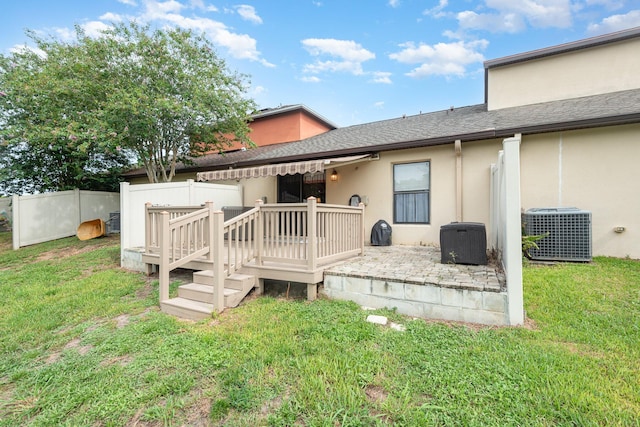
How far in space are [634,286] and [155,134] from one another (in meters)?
13.0

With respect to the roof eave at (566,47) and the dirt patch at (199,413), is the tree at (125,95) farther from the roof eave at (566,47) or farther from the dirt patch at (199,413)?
the dirt patch at (199,413)

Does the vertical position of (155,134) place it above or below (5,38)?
below

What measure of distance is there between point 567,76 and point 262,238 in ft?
32.5

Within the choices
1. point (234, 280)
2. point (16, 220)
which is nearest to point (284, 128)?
point (234, 280)

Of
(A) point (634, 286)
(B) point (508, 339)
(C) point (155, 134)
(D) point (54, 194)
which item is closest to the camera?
(B) point (508, 339)

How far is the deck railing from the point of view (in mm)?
4246

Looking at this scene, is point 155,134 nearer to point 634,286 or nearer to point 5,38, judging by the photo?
point 5,38

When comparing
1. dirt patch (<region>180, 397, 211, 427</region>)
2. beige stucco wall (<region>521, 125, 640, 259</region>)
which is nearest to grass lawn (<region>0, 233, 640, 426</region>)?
dirt patch (<region>180, 397, 211, 427</region>)

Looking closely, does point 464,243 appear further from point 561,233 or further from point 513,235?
point 561,233

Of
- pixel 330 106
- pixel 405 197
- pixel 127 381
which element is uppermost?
pixel 330 106

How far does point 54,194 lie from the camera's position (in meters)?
11.3

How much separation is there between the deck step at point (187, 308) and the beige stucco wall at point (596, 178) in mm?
7187

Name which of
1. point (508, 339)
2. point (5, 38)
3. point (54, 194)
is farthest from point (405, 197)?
point (5, 38)

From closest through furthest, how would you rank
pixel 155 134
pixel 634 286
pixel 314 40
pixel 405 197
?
pixel 634 286, pixel 405 197, pixel 155 134, pixel 314 40
